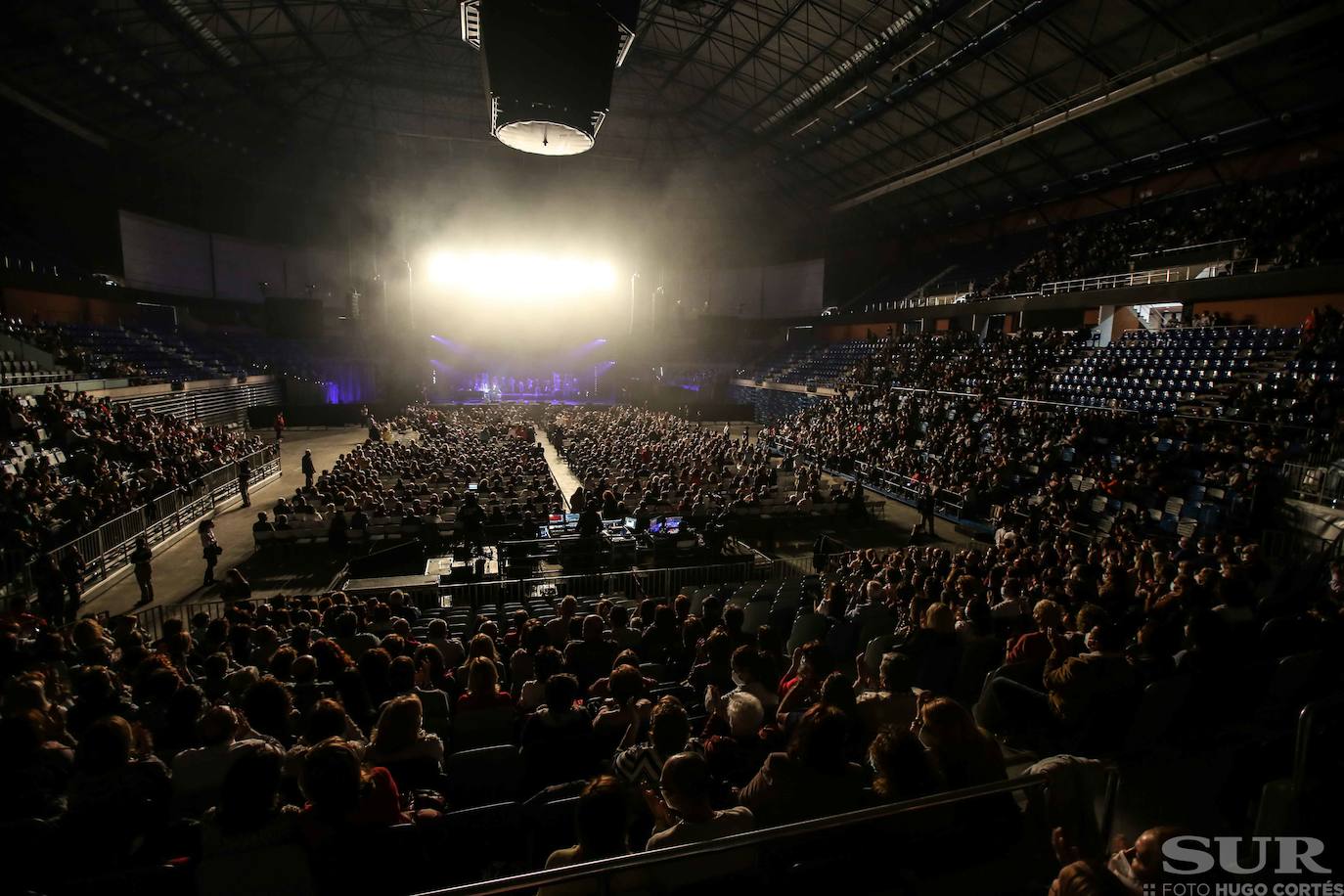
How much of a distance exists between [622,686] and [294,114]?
4557 cm

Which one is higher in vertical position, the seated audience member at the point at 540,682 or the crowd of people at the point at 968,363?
the crowd of people at the point at 968,363

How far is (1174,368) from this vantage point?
19.5 meters

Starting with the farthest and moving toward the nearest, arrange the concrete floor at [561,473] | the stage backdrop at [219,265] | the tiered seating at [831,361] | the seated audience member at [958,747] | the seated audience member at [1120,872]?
the tiered seating at [831,361] → the stage backdrop at [219,265] → the concrete floor at [561,473] → the seated audience member at [958,747] → the seated audience member at [1120,872]

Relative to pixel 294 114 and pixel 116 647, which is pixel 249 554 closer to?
pixel 116 647

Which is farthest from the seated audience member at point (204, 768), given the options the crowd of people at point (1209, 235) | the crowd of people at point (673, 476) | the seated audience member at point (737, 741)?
the crowd of people at point (1209, 235)

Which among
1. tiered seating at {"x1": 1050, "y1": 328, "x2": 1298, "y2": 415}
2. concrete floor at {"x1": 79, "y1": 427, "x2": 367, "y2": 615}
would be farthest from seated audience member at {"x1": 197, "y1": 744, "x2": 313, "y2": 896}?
tiered seating at {"x1": 1050, "y1": 328, "x2": 1298, "y2": 415}

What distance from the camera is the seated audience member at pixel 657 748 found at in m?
3.15

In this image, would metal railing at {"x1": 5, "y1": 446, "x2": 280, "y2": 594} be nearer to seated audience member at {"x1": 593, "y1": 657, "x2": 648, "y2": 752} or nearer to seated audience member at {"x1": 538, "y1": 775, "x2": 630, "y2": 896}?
seated audience member at {"x1": 593, "y1": 657, "x2": 648, "y2": 752}

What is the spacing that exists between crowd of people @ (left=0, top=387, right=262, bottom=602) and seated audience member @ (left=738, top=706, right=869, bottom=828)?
13235 millimetres

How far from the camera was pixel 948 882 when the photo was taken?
109 inches

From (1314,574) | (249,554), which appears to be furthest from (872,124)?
(249,554)

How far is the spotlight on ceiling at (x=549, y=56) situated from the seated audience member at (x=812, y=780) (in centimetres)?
956

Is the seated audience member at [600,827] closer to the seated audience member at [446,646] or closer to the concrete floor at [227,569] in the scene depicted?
the seated audience member at [446,646]

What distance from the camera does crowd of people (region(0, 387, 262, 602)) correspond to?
12.3 m
